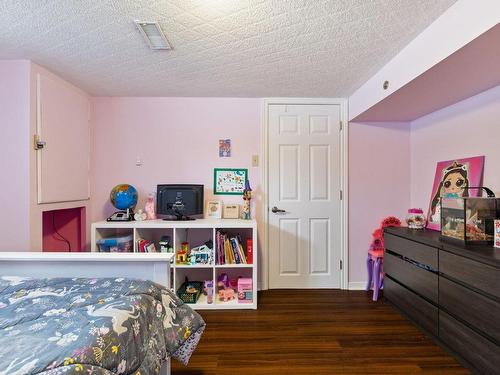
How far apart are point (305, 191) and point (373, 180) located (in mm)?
750

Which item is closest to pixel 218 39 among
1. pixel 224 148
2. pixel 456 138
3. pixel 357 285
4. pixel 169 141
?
pixel 224 148

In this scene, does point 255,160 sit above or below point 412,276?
above

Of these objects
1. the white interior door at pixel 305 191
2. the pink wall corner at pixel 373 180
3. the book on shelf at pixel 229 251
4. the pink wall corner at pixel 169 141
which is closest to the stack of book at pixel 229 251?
the book on shelf at pixel 229 251

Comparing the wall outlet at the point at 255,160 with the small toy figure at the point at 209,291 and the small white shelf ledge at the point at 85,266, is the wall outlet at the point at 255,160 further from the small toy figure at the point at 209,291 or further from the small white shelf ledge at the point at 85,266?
the small white shelf ledge at the point at 85,266

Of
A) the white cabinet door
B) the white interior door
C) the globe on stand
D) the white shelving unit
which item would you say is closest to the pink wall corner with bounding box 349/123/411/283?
the white interior door

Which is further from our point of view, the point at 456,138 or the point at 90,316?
the point at 456,138

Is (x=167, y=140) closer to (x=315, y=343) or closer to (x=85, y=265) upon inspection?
(x=85, y=265)

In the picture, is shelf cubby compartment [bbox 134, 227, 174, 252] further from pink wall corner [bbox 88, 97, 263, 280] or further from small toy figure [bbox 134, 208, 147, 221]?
pink wall corner [bbox 88, 97, 263, 280]

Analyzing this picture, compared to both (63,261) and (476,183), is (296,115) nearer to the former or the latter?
(476,183)

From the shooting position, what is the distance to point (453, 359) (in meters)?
1.70

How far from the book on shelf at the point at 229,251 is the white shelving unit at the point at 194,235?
2.0 inches

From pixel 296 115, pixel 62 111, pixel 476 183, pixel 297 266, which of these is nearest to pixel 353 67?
pixel 296 115

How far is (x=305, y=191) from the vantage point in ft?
9.32

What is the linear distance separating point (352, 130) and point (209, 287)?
221cm
